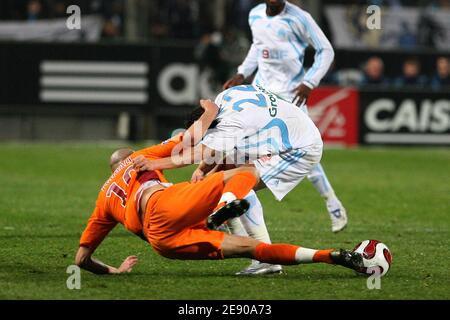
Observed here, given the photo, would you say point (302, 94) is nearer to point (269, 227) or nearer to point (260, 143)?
point (269, 227)

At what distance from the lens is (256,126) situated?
8.02 metres

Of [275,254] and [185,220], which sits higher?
[185,220]

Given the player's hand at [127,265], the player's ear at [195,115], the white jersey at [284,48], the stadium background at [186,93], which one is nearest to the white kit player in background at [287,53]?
the white jersey at [284,48]

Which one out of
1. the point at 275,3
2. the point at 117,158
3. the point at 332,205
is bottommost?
the point at 332,205

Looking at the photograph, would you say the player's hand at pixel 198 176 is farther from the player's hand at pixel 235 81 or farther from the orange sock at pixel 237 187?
the player's hand at pixel 235 81

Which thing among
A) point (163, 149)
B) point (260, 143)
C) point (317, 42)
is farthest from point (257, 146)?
point (317, 42)

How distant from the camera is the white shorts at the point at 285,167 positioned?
328 inches

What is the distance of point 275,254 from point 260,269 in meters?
0.69

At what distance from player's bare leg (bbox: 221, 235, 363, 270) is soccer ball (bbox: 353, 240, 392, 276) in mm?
256

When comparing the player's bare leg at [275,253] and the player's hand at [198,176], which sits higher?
the player's hand at [198,176]

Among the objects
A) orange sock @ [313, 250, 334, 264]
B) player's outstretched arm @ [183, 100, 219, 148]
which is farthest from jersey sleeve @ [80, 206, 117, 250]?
orange sock @ [313, 250, 334, 264]

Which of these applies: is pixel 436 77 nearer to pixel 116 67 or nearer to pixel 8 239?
pixel 116 67
